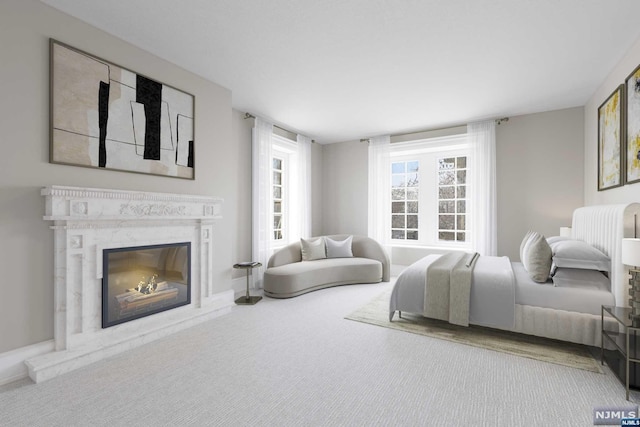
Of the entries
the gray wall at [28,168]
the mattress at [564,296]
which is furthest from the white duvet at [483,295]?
the gray wall at [28,168]

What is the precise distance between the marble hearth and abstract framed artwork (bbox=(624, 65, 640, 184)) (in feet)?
14.2

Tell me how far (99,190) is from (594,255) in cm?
430

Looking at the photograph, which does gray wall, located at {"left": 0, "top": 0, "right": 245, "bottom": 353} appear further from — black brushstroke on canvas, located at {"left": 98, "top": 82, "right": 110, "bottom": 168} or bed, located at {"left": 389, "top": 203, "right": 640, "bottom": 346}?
bed, located at {"left": 389, "top": 203, "right": 640, "bottom": 346}

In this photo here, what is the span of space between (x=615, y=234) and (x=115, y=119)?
4.48 m

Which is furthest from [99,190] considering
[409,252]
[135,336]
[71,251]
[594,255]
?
[409,252]

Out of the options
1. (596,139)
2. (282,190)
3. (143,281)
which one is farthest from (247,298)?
(596,139)

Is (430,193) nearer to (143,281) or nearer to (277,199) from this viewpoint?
(277,199)

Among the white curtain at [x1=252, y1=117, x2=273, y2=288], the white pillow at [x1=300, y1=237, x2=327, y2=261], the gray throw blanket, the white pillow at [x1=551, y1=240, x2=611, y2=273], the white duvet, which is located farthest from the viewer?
the white pillow at [x1=300, y1=237, x2=327, y2=261]

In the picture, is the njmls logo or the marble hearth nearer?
the njmls logo

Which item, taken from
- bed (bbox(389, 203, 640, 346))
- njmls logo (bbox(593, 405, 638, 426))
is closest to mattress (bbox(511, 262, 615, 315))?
bed (bbox(389, 203, 640, 346))

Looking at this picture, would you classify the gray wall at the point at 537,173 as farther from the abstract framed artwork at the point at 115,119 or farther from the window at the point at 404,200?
the abstract framed artwork at the point at 115,119

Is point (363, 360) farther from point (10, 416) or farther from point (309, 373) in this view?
point (10, 416)

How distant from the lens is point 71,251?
7.73 ft

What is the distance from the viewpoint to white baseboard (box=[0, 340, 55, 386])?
2059 mm
